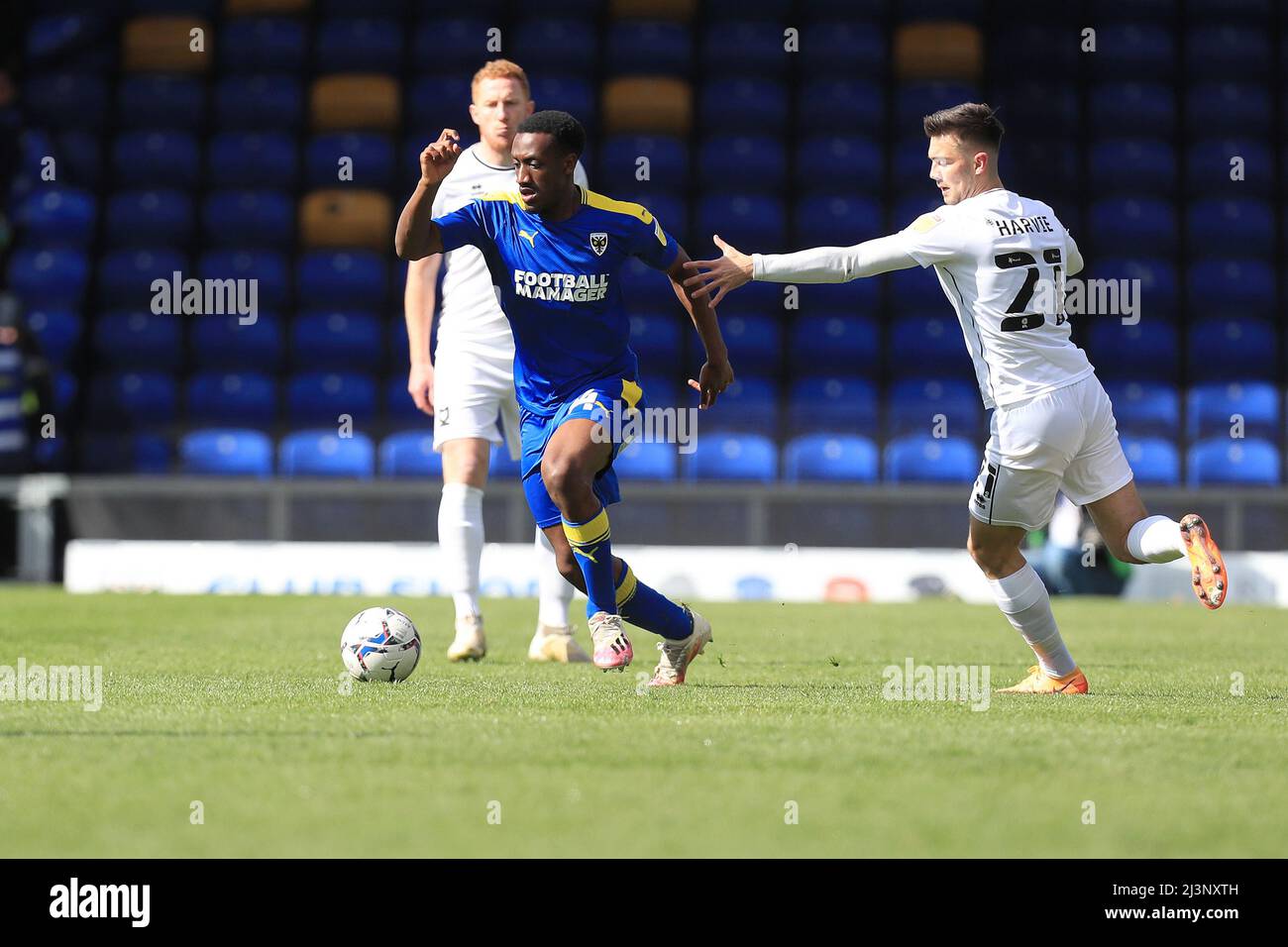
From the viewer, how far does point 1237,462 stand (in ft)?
47.2

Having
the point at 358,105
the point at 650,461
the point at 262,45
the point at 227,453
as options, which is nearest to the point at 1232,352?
the point at 650,461

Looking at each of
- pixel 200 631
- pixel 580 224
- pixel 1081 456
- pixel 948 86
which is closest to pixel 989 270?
pixel 1081 456

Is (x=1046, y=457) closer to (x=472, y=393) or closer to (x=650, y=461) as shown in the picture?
(x=472, y=393)

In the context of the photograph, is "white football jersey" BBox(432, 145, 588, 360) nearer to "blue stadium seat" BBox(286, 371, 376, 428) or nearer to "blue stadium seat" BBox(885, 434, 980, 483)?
"blue stadium seat" BBox(885, 434, 980, 483)

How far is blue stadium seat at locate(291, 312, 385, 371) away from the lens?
52.2 feet

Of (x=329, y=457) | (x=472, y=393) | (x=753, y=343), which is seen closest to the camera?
(x=472, y=393)

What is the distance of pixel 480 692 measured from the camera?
567 cm

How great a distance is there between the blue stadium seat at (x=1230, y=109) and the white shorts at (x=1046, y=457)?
531 inches

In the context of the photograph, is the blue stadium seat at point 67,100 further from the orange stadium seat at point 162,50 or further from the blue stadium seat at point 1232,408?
the blue stadium seat at point 1232,408

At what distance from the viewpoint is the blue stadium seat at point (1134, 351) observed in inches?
627

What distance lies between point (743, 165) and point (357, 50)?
452cm
